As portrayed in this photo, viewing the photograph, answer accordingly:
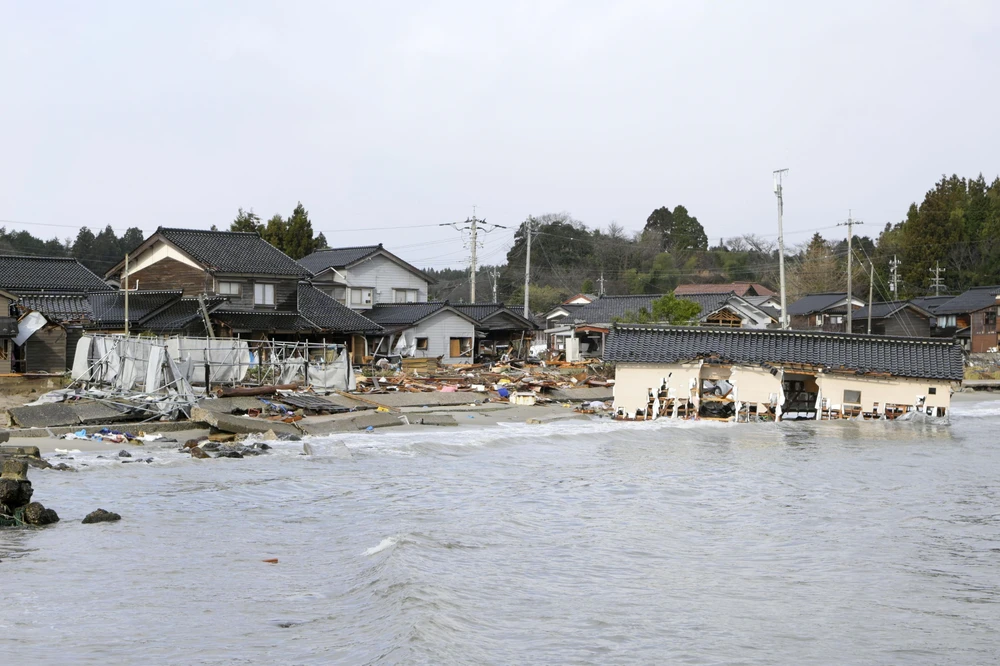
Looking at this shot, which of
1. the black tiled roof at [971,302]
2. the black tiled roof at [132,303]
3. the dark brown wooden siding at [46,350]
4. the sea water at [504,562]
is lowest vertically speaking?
the sea water at [504,562]

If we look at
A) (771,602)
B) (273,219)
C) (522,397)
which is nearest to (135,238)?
(273,219)

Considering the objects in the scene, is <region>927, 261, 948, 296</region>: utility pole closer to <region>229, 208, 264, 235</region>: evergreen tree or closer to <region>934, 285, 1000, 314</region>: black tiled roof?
<region>934, 285, 1000, 314</region>: black tiled roof

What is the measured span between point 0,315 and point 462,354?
2302cm

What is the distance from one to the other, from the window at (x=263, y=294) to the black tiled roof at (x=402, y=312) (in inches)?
289

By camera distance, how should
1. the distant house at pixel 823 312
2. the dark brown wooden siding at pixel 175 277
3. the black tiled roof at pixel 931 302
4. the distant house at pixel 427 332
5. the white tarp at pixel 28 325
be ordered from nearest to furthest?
1. the white tarp at pixel 28 325
2. the dark brown wooden siding at pixel 175 277
3. the distant house at pixel 427 332
4. the black tiled roof at pixel 931 302
5. the distant house at pixel 823 312

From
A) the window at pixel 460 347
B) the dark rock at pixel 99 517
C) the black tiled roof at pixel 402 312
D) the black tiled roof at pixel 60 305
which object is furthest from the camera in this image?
the window at pixel 460 347

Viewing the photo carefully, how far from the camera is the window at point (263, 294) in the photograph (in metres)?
42.0

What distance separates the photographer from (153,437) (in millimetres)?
22062

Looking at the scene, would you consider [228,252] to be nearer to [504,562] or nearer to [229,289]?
[229,289]

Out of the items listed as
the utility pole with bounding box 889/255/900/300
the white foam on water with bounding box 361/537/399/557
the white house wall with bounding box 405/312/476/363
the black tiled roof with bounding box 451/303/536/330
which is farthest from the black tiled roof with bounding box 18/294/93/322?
the utility pole with bounding box 889/255/900/300

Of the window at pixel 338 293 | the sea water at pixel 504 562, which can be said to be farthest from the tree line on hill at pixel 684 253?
the sea water at pixel 504 562

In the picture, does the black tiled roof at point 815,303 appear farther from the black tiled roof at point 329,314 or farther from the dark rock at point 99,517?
the dark rock at point 99,517

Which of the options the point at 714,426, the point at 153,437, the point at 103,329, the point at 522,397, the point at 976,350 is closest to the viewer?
the point at 153,437

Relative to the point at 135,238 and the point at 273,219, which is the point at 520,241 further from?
the point at 135,238
